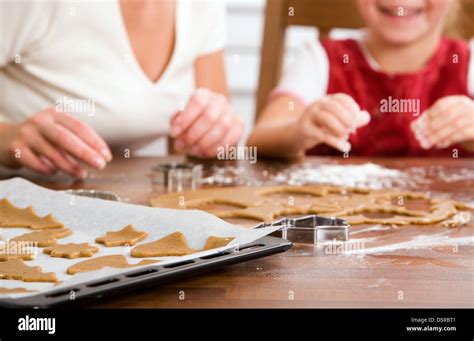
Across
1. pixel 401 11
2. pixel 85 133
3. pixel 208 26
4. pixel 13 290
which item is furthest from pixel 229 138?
pixel 13 290

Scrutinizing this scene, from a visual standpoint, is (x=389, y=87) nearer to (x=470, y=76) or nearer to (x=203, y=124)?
(x=470, y=76)

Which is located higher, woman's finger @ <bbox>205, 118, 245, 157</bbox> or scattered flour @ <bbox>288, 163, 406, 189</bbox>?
woman's finger @ <bbox>205, 118, 245, 157</bbox>

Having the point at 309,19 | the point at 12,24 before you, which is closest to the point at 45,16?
the point at 12,24

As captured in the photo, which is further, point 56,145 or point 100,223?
point 56,145

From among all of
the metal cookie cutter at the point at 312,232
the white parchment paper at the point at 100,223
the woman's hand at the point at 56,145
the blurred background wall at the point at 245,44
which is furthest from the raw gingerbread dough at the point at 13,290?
the blurred background wall at the point at 245,44

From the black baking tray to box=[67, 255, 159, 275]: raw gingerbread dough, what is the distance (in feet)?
0.13

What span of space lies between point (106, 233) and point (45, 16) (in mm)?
782

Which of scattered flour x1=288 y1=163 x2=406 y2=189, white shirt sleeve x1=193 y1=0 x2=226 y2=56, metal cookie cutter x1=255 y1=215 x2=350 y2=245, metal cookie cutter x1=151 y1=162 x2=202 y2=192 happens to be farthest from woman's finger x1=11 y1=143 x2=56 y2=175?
white shirt sleeve x1=193 y1=0 x2=226 y2=56

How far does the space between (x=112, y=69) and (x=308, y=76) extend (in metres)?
0.49

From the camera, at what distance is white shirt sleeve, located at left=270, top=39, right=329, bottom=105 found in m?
1.66

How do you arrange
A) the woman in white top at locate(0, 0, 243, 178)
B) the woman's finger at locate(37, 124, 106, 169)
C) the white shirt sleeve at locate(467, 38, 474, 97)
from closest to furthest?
the woman's finger at locate(37, 124, 106, 169) → the woman in white top at locate(0, 0, 243, 178) → the white shirt sleeve at locate(467, 38, 474, 97)

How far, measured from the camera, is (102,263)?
0.62m

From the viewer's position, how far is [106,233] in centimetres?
75

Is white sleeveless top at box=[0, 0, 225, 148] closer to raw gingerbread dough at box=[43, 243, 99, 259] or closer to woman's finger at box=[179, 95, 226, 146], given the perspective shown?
woman's finger at box=[179, 95, 226, 146]
